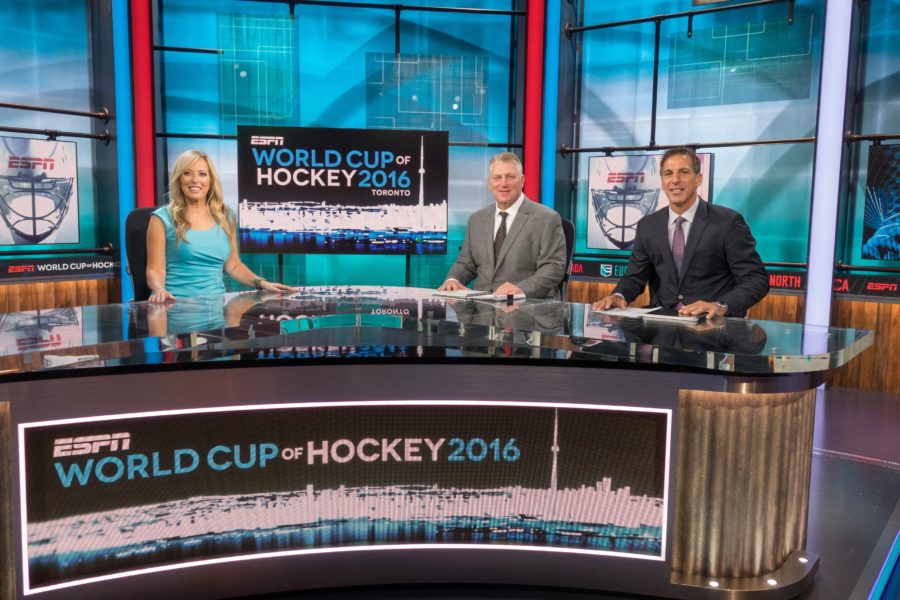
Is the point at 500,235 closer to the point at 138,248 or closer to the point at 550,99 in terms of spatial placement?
the point at 138,248

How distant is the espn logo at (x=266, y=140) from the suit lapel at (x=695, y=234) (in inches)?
119

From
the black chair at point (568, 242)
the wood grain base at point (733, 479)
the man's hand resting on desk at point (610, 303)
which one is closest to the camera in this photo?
the wood grain base at point (733, 479)

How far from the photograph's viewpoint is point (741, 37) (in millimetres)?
5605

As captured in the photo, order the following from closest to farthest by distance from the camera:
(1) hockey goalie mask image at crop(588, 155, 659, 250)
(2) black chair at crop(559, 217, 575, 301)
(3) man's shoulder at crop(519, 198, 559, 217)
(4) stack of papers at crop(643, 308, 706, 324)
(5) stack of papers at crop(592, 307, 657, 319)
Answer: (4) stack of papers at crop(643, 308, 706, 324)
(5) stack of papers at crop(592, 307, 657, 319)
(3) man's shoulder at crop(519, 198, 559, 217)
(2) black chair at crop(559, 217, 575, 301)
(1) hockey goalie mask image at crop(588, 155, 659, 250)

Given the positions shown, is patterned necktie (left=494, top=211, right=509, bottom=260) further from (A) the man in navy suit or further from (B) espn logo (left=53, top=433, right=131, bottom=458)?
(B) espn logo (left=53, top=433, right=131, bottom=458)

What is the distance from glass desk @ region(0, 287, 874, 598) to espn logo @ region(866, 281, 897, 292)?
3.19m

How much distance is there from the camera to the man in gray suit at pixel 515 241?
11.1ft

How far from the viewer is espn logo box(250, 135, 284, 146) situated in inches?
194

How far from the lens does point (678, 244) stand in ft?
9.75

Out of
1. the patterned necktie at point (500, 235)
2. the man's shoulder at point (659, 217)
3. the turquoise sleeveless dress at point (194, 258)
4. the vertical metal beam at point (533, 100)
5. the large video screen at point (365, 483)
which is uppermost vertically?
the vertical metal beam at point (533, 100)

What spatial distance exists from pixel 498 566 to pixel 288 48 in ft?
13.1

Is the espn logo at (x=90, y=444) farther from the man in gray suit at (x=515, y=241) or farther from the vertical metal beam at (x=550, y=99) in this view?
the vertical metal beam at (x=550, y=99)

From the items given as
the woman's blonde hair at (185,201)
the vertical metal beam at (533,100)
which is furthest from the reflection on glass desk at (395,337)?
the vertical metal beam at (533,100)

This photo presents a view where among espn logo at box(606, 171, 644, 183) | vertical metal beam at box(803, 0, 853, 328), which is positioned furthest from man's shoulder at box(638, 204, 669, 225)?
espn logo at box(606, 171, 644, 183)
